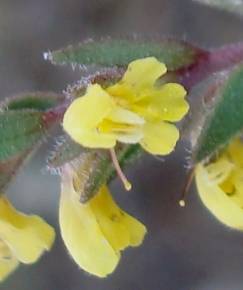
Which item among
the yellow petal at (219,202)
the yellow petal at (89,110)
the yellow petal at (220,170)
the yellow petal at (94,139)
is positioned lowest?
the yellow petal at (219,202)

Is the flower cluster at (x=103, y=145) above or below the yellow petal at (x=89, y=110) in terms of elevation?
below

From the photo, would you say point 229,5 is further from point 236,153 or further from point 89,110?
point 89,110

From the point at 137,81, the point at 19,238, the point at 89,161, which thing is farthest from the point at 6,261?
the point at 137,81

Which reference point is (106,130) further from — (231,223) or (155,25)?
(155,25)

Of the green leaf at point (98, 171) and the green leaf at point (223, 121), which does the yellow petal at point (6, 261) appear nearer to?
the green leaf at point (98, 171)

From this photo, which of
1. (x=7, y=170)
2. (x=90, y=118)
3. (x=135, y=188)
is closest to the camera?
(x=90, y=118)

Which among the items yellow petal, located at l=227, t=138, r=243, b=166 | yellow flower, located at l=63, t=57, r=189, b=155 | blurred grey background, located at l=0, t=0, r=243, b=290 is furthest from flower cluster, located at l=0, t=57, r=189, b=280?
blurred grey background, located at l=0, t=0, r=243, b=290

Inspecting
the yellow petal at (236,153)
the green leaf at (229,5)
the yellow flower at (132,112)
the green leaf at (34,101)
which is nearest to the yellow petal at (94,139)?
the yellow flower at (132,112)
